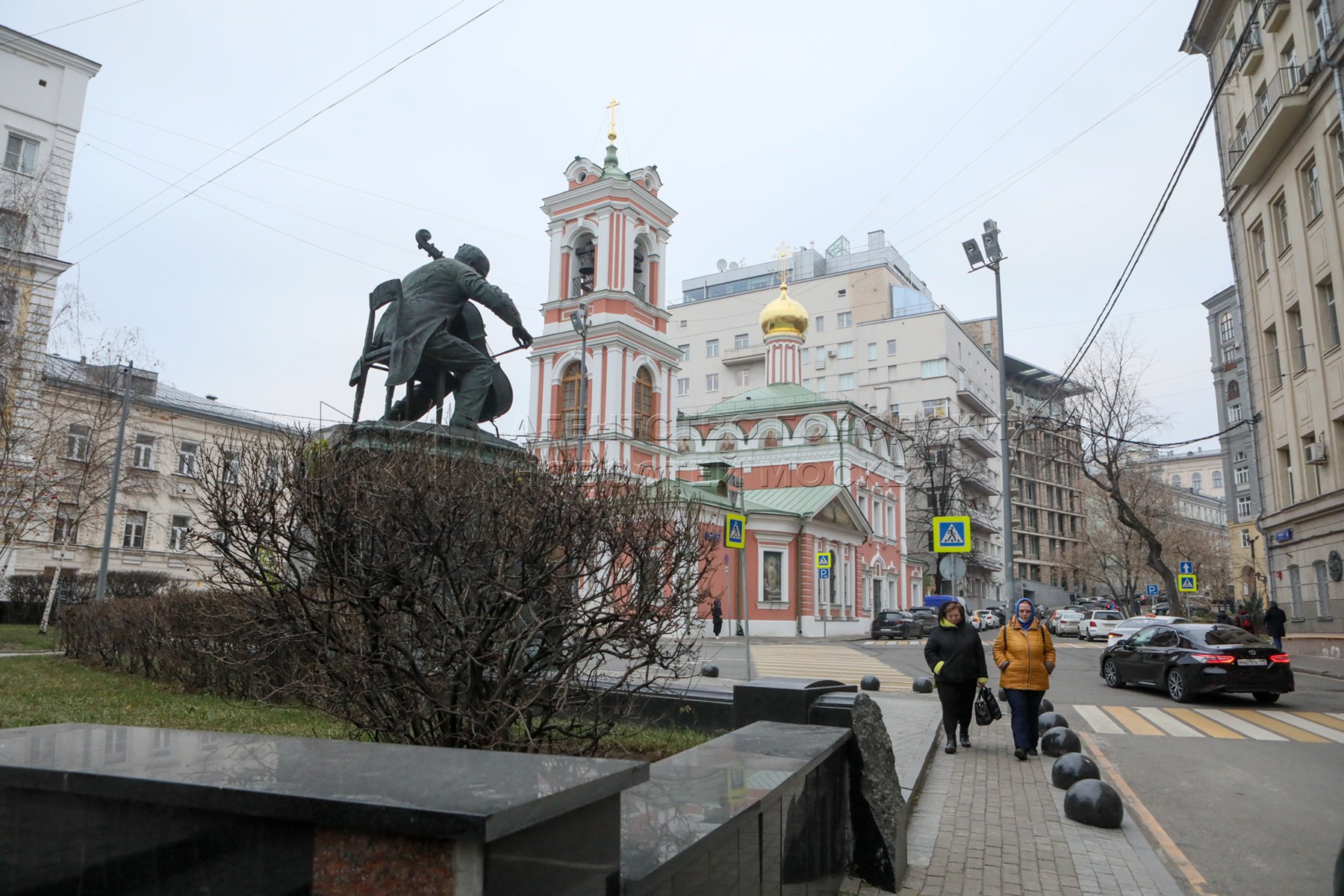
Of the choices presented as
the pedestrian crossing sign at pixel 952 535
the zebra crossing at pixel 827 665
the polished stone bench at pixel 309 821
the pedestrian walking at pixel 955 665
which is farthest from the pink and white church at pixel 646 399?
the polished stone bench at pixel 309 821

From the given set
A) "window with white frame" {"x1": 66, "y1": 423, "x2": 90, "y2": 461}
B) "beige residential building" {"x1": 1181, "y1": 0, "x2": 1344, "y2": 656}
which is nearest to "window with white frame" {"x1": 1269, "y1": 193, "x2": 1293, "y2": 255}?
"beige residential building" {"x1": 1181, "y1": 0, "x2": 1344, "y2": 656}

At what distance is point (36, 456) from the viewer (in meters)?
19.0

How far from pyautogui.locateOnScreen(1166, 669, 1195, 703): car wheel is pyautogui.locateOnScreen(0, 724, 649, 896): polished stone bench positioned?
15.4 m

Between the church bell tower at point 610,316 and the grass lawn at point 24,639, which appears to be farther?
the church bell tower at point 610,316

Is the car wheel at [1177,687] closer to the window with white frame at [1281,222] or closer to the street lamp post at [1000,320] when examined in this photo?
the street lamp post at [1000,320]

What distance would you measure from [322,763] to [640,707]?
18.6 feet

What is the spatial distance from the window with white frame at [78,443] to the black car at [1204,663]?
963 inches

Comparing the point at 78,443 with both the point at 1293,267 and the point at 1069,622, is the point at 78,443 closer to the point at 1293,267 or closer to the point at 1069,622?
the point at 1293,267

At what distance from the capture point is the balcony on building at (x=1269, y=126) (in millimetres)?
23203

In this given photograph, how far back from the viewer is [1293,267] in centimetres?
2464

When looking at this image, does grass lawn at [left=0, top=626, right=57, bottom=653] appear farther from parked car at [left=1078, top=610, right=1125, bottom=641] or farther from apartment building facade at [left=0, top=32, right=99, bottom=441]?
parked car at [left=1078, top=610, right=1125, bottom=641]

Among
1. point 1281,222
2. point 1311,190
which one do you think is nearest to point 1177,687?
point 1311,190

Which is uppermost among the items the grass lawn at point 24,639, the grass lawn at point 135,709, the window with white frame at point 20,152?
the window with white frame at point 20,152

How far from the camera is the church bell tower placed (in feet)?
133
